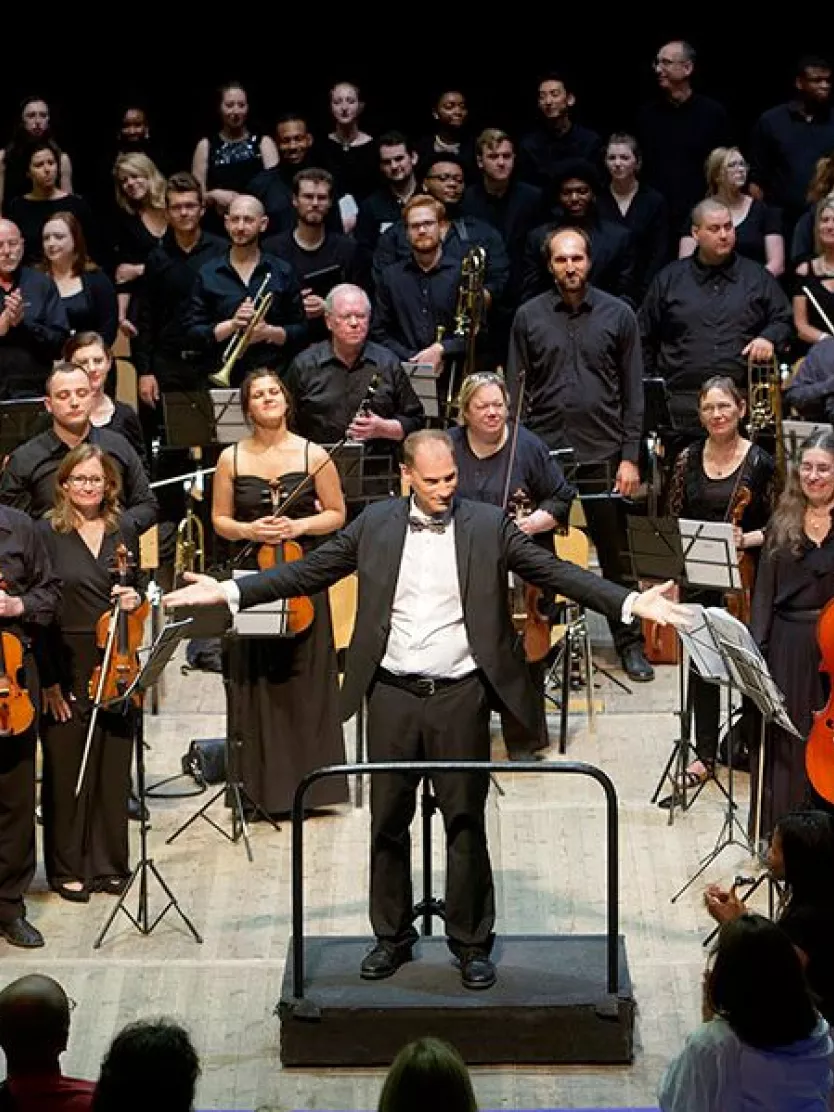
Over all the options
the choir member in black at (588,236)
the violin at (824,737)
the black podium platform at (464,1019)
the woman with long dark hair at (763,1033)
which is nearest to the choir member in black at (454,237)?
the choir member in black at (588,236)

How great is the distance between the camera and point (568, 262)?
8.70m

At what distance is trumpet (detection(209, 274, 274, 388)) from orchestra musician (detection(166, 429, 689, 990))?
10.7 feet

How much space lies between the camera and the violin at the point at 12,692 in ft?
21.4

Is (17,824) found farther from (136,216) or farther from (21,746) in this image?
(136,216)

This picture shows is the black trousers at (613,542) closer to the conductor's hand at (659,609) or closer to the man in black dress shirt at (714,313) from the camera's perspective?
the man in black dress shirt at (714,313)

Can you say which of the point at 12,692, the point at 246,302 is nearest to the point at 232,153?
the point at 246,302

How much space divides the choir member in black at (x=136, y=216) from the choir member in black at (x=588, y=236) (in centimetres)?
173

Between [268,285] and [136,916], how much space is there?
3247mm

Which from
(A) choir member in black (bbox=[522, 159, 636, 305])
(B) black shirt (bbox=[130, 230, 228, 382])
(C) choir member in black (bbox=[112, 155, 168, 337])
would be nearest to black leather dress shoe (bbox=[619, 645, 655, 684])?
(A) choir member in black (bbox=[522, 159, 636, 305])

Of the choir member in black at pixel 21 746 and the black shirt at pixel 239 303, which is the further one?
the black shirt at pixel 239 303

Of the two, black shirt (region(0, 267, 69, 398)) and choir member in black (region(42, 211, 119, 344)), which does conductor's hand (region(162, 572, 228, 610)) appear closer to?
black shirt (region(0, 267, 69, 398))

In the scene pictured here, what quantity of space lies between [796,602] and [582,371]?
6.67 ft

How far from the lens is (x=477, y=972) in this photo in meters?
5.97

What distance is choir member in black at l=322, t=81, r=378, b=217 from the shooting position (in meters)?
10.6
